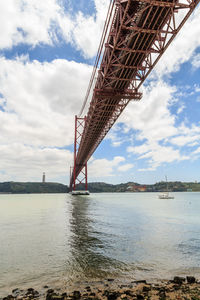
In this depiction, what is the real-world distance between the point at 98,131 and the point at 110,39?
1804 cm

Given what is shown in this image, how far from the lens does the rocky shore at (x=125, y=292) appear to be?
426cm

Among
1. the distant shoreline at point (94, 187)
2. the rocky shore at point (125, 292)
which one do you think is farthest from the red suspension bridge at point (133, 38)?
the distant shoreline at point (94, 187)

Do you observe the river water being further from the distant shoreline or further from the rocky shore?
the distant shoreline

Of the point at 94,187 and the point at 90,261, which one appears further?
the point at 94,187

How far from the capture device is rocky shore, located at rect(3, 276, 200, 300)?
4.26 metres

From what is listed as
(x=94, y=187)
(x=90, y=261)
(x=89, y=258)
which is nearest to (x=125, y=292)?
(x=90, y=261)

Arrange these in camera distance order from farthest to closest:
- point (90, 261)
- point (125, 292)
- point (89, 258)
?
point (89, 258), point (90, 261), point (125, 292)

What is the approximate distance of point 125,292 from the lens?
4.44 meters

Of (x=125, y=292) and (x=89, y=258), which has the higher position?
(x=125, y=292)

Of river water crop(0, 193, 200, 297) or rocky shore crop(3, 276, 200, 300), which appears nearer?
rocky shore crop(3, 276, 200, 300)

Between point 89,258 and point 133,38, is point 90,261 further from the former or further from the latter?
point 133,38

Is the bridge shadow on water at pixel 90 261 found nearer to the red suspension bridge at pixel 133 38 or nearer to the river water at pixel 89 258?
the river water at pixel 89 258

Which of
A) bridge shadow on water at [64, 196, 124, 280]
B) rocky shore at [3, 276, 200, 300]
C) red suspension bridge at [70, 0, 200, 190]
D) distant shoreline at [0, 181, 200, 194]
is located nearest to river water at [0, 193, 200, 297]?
bridge shadow on water at [64, 196, 124, 280]

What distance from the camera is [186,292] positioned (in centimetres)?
454
